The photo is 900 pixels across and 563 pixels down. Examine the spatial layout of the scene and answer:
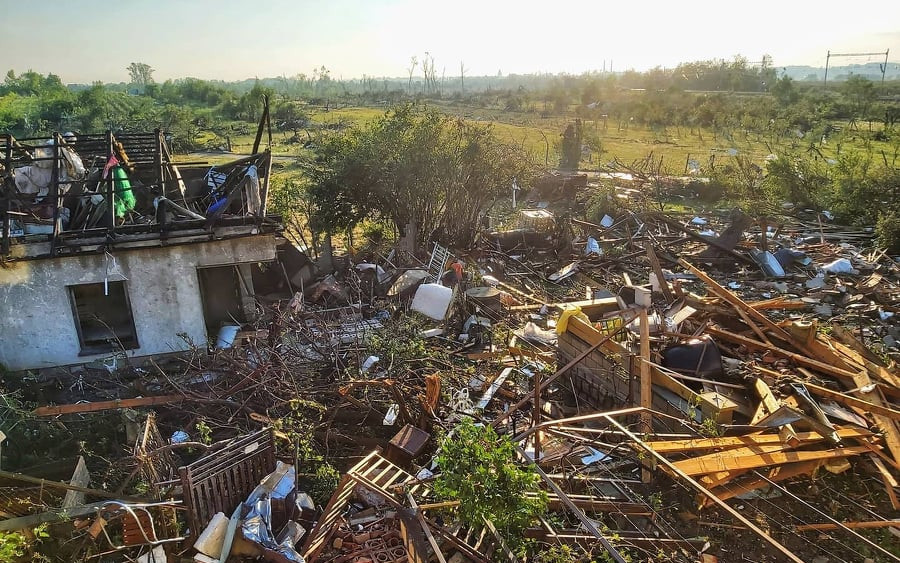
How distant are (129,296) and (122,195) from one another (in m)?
2.24

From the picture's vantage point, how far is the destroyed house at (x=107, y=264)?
9.34 m

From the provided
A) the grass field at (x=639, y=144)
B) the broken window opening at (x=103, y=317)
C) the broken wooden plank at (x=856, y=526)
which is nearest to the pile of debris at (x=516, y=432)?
the broken wooden plank at (x=856, y=526)

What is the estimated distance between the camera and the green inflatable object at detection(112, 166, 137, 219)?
10.3 metres

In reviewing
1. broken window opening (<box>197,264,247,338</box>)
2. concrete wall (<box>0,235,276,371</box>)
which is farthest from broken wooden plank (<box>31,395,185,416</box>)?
broken window opening (<box>197,264,247,338</box>)

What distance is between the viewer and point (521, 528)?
500 centimetres

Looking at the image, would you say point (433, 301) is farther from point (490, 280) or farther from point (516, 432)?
point (516, 432)

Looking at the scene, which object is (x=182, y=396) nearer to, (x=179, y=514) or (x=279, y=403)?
(x=279, y=403)

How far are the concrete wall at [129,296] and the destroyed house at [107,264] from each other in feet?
0.06

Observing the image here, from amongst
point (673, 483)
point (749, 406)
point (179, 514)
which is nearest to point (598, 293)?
point (749, 406)

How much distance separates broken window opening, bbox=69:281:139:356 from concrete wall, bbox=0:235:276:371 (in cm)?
16

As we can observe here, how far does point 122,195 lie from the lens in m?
10.7

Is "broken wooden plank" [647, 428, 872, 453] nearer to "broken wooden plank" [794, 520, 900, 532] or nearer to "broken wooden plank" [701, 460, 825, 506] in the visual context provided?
"broken wooden plank" [701, 460, 825, 506]

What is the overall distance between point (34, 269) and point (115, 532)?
5.37 metres

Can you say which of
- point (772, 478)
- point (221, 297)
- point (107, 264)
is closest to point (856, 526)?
point (772, 478)
